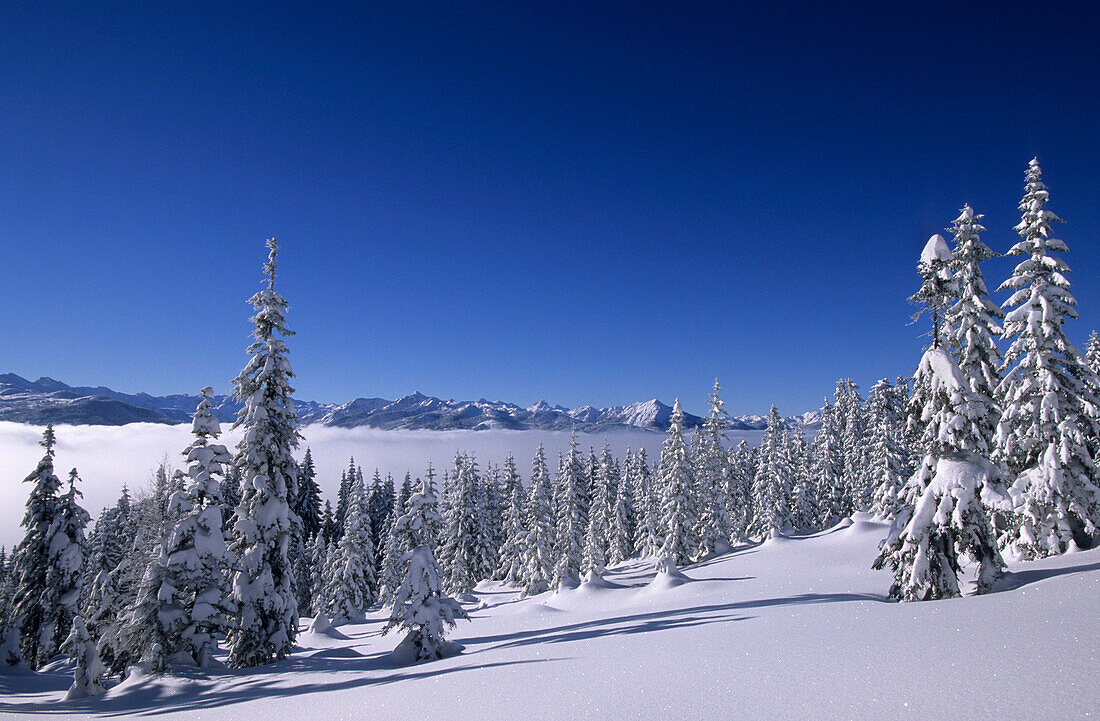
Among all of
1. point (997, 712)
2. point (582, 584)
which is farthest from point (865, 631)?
point (582, 584)

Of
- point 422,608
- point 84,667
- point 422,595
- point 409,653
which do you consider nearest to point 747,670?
point 422,608

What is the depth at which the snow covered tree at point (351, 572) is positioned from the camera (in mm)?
48062

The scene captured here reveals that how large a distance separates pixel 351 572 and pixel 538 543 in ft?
58.0

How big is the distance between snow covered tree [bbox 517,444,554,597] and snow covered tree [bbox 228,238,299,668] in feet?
91.5

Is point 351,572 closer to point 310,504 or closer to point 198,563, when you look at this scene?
point 310,504

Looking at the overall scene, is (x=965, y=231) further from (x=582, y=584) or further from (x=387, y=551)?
(x=387, y=551)

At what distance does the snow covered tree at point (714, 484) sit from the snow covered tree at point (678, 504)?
1.59 meters

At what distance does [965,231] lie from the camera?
1780 cm

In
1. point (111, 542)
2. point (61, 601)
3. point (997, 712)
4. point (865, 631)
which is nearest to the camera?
point (997, 712)

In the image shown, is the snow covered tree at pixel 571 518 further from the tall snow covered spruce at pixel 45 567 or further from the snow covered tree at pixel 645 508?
the tall snow covered spruce at pixel 45 567

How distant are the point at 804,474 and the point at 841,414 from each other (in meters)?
18.5

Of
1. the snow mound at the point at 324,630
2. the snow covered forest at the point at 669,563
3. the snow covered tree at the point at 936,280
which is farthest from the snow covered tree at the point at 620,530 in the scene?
the snow covered tree at the point at 936,280

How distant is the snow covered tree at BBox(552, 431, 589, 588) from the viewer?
152 ft

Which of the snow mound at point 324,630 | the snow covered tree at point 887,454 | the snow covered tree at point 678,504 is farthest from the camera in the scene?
the snow covered tree at point 887,454
